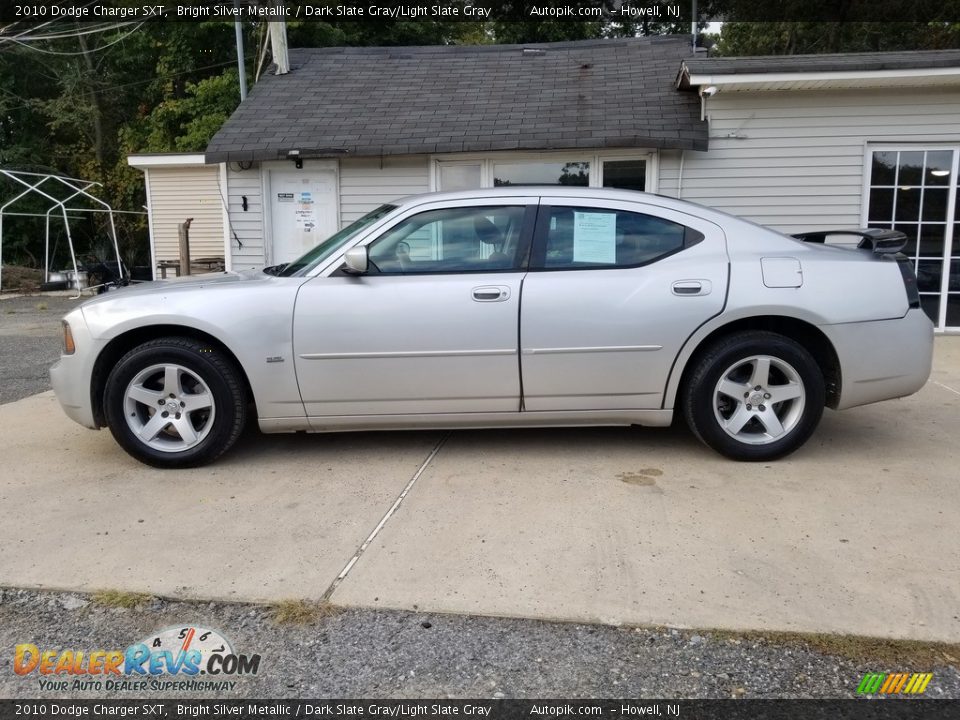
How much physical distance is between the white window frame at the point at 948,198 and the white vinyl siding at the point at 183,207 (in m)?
11.8

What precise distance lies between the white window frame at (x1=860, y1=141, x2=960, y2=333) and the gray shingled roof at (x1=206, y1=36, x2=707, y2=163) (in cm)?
194

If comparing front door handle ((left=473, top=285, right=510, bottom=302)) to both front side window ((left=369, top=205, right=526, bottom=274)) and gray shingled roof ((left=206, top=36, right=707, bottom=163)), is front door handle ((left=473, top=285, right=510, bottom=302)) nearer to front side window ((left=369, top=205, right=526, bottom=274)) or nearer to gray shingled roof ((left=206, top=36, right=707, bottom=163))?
front side window ((left=369, top=205, right=526, bottom=274))

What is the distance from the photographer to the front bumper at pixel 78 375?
4.38 metres

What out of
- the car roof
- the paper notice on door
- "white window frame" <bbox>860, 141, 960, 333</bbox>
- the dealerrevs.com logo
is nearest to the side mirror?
the car roof

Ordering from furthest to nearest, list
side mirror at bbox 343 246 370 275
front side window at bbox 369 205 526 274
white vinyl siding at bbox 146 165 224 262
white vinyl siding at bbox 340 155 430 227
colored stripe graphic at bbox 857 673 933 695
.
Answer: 1. white vinyl siding at bbox 146 165 224 262
2. white vinyl siding at bbox 340 155 430 227
3. front side window at bbox 369 205 526 274
4. side mirror at bbox 343 246 370 275
5. colored stripe graphic at bbox 857 673 933 695

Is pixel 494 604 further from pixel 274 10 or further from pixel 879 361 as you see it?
pixel 274 10

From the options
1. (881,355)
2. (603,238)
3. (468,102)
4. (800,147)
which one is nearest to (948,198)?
(800,147)

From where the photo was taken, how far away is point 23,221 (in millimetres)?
23453

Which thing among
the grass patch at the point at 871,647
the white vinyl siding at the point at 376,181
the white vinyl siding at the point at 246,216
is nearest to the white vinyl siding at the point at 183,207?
the white vinyl siding at the point at 246,216

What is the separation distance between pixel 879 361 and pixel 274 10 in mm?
10329

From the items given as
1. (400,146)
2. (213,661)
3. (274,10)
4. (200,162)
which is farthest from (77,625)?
(200,162)

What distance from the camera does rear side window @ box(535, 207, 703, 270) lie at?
4484mm

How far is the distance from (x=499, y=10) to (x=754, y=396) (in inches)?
922

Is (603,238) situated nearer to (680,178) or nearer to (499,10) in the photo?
(680,178)
